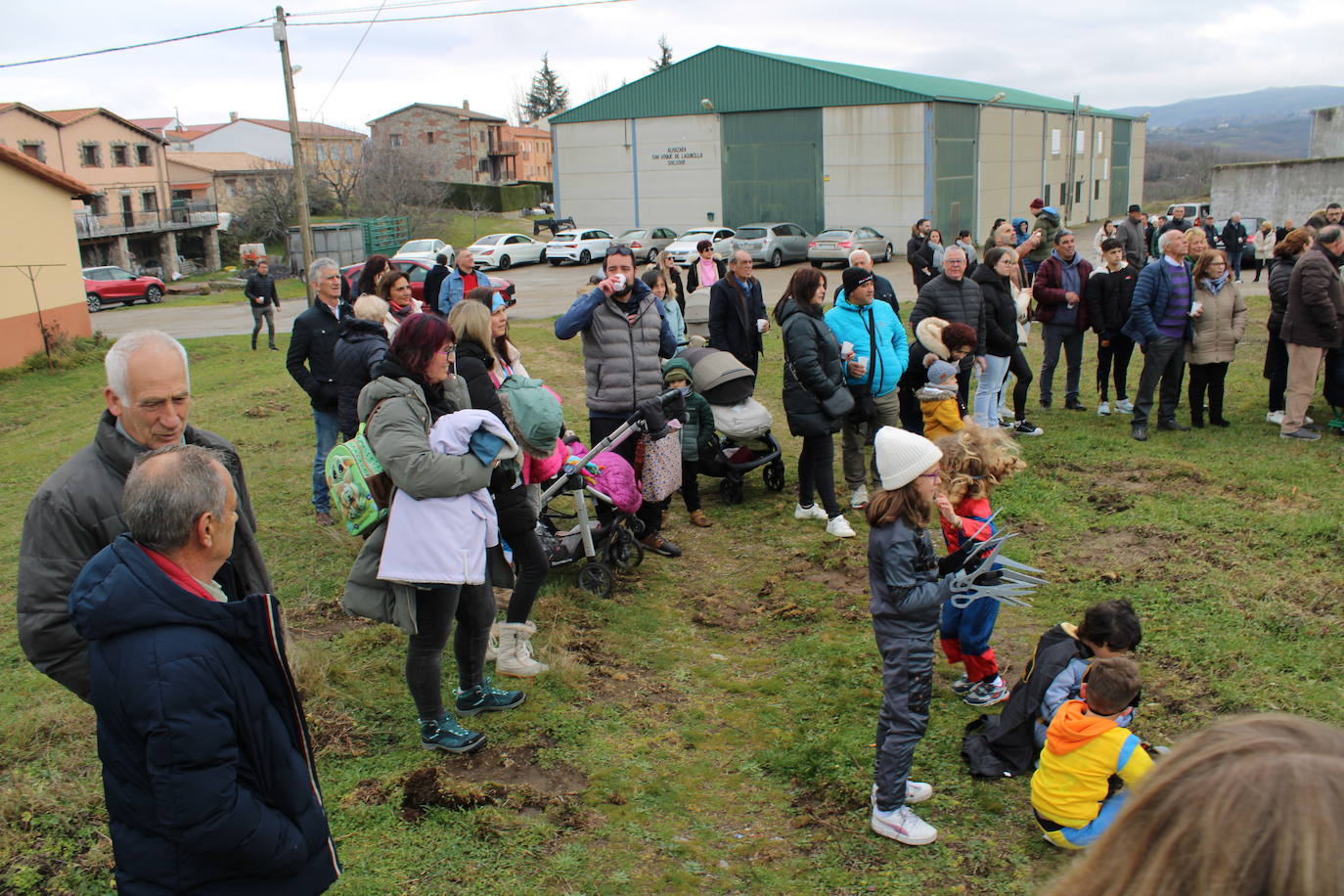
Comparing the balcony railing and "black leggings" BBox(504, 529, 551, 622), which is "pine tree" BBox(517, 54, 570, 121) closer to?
the balcony railing

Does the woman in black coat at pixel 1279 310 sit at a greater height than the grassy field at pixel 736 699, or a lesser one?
greater

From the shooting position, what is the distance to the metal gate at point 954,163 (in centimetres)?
3628

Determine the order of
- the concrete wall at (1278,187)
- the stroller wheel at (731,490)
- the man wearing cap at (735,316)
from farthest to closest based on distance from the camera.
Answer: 1. the concrete wall at (1278,187)
2. the man wearing cap at (735,316)
3. the stroller wheel at (731,490)

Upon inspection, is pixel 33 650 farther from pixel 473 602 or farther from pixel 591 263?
pixel 591 263

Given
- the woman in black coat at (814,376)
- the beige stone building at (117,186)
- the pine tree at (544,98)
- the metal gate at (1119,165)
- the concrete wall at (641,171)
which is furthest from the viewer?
the pine tree at (544,98)

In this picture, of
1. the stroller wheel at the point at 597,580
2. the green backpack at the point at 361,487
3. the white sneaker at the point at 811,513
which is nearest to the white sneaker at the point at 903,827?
the green backpack at the point at 361,487

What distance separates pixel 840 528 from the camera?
296 inches

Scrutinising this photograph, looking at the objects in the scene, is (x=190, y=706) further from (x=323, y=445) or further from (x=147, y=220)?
(x=147, y=220)

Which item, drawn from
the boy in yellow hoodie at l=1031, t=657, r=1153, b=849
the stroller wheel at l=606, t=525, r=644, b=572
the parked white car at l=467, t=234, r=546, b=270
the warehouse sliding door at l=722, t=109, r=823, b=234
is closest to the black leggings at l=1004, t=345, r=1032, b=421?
the stroller wheel at l=606, t=525, r=644, b=572

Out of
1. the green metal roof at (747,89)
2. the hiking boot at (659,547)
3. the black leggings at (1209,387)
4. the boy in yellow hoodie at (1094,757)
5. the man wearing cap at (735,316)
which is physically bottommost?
the hiking boot at (659,547)

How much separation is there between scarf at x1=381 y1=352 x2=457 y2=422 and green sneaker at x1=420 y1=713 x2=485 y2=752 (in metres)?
1.38

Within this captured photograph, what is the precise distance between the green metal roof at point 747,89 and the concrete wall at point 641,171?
1.72ft

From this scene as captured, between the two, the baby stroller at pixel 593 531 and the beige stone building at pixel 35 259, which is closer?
the baby stroller at pixel 593 531

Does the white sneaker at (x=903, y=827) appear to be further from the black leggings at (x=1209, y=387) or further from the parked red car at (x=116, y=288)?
the parked red car at (x=116, y=288)
